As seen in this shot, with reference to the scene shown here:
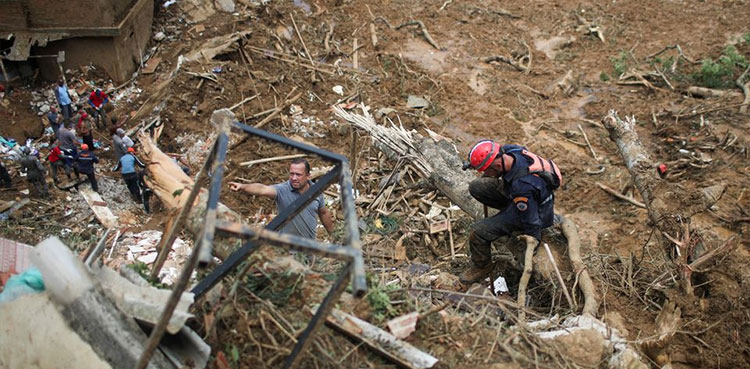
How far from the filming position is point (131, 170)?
8500 mm

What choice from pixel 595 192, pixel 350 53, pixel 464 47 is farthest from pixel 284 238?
pixel 464 47

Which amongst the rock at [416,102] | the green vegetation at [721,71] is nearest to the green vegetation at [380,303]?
the rock at [416,102]

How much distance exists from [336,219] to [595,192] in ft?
14.1

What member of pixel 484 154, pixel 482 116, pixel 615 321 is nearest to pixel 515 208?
pixel 484 154

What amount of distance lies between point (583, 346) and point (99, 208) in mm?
6835

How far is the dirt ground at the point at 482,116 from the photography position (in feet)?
16.2

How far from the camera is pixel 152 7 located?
495 inches

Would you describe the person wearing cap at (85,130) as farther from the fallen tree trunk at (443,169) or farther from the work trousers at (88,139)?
the fallen tree trunk at (443,169)

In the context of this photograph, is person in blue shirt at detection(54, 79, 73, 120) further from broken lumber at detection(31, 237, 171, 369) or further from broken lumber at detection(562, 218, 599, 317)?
broken lumber at detection(562, 218, 599, 317)

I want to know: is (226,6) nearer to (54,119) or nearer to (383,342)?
(54,119)

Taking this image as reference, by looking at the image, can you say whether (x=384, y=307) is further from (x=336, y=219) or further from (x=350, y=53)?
(x=350, y=53)

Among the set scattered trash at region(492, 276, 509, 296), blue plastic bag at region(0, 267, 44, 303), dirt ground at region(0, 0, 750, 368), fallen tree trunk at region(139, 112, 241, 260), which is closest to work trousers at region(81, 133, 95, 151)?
dirt ground at region(0, 0, 750, 368)

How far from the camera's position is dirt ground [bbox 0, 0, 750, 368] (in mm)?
4938

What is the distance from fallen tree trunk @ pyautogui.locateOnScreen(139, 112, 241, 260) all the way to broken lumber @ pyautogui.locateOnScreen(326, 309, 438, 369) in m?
1.14
